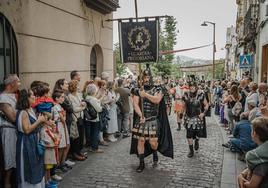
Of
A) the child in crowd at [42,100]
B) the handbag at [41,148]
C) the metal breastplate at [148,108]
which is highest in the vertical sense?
the child in crowd at [42,100]

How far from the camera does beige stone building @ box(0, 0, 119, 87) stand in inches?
246

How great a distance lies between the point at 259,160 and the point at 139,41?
4.83 meters

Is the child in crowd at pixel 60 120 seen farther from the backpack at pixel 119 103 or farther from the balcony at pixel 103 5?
the balcony at pixel 103 5

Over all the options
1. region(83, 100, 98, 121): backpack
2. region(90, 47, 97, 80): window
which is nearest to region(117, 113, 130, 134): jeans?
region(90, 47, 97, 80): window

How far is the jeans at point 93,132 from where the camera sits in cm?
746

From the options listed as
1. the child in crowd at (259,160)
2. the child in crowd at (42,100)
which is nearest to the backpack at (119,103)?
the child in crowd at (42,100)

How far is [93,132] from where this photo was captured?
750 cm

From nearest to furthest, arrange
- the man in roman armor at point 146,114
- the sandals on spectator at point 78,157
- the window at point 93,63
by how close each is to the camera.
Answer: the man in roman armor at point 146,114
the sandals on spectator at point 78,157
the window at point 93,63

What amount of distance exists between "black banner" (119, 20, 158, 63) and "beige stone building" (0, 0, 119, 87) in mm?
1693

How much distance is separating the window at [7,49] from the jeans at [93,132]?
83.5 inches

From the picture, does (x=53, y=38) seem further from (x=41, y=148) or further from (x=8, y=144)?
(x=41, y=148)

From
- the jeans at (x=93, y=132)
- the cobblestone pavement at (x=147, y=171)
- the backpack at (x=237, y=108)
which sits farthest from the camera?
the backpack at (x=237, y=108)

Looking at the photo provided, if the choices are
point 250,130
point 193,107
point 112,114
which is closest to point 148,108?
point 193,107

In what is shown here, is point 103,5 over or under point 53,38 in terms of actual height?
over
